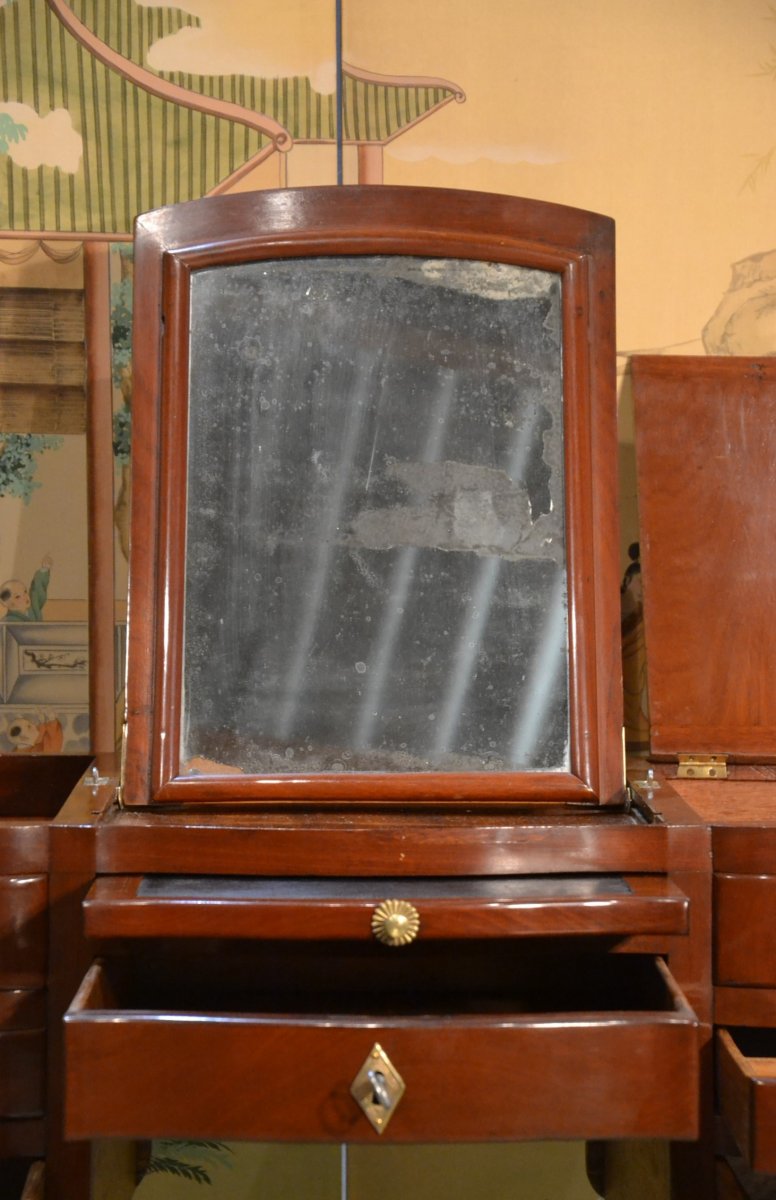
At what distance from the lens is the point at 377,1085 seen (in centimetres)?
97

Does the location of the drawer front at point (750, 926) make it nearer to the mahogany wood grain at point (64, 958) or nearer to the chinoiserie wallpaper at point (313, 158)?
the chinoiserie wallpaper at point (313, 158)

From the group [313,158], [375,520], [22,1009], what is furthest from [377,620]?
[313,158]

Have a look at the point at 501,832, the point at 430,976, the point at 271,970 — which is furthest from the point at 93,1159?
the point at 501,832

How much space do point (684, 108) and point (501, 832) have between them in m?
1.23

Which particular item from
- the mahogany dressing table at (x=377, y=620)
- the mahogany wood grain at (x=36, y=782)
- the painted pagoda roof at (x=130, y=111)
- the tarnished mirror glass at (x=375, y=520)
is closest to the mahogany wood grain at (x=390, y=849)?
the mahogany dressing table at (x=377, y=620)

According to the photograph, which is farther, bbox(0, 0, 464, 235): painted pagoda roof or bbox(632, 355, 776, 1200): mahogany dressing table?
bbox(0, 0, 464, 235): painted pagoda roof

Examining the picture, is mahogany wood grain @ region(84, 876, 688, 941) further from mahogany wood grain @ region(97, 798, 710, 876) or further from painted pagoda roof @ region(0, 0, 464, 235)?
painted pagoda roof @ region(0, 0, 464, 235)

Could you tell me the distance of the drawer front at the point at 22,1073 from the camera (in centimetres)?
120

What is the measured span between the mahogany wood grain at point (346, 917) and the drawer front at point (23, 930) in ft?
0.43

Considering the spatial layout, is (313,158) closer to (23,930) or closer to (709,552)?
(709,552)

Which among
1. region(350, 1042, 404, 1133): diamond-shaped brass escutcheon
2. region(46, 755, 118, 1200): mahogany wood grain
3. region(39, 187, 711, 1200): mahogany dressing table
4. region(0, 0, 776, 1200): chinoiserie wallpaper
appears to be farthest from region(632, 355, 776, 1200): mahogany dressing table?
region(46, 755, 118, 1200): mahogany wood grain

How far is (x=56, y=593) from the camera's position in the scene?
66.7 inches

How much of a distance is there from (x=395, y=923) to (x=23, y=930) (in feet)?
1.39

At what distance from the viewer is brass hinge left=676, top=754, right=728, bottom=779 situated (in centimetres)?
154
